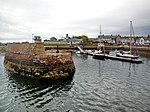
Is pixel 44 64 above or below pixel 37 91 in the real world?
above

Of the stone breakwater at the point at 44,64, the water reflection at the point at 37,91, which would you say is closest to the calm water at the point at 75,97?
the water reflection at the point at 37,91

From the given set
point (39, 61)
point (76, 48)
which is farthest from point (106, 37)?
point (39, 61)

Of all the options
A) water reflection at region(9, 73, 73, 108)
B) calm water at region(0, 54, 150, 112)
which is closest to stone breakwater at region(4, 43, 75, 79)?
water reflection at region(9, 73, 73, 108)

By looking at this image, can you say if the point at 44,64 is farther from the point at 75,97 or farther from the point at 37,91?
Answer: the point at 75,97

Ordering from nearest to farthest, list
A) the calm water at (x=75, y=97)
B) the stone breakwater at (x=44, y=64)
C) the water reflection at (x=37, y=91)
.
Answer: the calm water at (x=75, y=97) < the water reflection at (x=37, y=91) < the stone breakwater at (x=44, y=64)

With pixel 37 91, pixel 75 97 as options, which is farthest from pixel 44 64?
pixel 75 97

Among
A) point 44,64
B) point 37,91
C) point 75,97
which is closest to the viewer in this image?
point 75,97

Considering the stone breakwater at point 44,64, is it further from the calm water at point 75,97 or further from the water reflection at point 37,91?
the calm water at point 75,97

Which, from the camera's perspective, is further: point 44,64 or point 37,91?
point 44,64

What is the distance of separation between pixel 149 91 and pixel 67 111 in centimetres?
1115

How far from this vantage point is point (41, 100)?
1927cm

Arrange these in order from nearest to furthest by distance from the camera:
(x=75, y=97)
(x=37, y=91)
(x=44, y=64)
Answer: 1. (x=75, y=97)
2. (x=37, y=91)
3. (x=44, y=64)

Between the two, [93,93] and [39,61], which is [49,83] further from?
[93,93]

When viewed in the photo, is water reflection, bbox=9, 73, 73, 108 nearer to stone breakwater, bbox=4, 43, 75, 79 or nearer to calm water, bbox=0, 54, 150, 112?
calm water, bbox=0, 54, 150, 112
